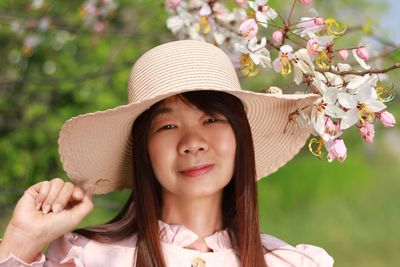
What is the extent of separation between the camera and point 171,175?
1890mm

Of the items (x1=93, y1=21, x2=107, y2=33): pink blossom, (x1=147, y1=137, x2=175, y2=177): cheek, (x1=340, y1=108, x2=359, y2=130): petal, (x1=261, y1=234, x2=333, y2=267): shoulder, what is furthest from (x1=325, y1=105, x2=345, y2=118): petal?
(x1=93, y1=21, x2=107, y2=33): pink blossom

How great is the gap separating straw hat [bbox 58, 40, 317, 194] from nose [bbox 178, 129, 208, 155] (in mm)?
111

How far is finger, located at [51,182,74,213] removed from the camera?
176 cm

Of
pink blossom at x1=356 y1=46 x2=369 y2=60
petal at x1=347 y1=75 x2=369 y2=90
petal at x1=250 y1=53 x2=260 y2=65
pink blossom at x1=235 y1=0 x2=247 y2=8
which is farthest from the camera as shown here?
pink blossom at x1=235 y1=0 x2=247 y2=8

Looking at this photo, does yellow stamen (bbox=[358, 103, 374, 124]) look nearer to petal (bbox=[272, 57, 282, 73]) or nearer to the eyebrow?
petal (bbox=[272, 57, 282, 73])

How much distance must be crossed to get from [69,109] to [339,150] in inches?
144

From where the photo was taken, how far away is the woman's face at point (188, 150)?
6.13ft

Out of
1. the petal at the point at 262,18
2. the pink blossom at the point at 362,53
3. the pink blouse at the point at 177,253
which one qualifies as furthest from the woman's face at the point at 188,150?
the pink blossom at the point at 362,53

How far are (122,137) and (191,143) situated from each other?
0.23 meters

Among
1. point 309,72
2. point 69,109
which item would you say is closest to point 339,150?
point 309,72

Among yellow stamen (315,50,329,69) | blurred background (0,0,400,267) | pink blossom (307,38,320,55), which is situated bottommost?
blurred background (0,0,400,267)

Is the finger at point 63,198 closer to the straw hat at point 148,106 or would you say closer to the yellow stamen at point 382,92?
the straw hat at point 148,106

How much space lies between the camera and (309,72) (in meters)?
1.77

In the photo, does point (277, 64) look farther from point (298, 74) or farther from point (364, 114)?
point (364, 114)
